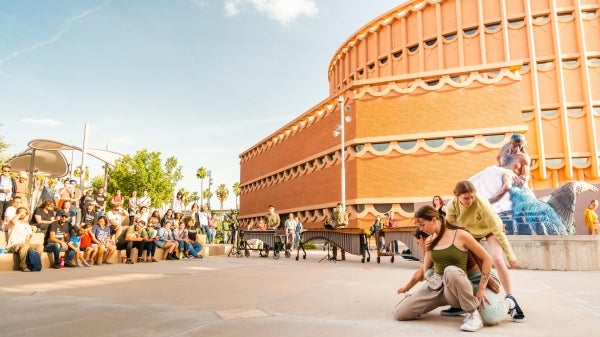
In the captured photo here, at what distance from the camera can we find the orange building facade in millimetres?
27906

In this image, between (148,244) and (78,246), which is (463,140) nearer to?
(148,244)

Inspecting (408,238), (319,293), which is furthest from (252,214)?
(319,293)

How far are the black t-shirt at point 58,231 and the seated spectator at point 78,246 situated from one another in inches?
9.2

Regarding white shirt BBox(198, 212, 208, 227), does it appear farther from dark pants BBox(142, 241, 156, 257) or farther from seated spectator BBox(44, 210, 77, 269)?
seated spectator BBox(44, 210, 77, 269)

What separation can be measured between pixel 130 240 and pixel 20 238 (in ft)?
10.5

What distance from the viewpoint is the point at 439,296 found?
154 inches

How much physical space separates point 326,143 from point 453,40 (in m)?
18.0

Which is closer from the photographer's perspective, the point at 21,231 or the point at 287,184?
the point at 21,231

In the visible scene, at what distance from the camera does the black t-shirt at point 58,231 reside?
9.76 m

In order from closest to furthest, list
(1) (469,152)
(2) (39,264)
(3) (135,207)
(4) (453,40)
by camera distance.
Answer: (2) (39,264)
(3) (135,207)
(1) (469,152)
(4) (453,40)

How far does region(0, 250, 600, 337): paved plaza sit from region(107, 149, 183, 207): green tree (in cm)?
3896

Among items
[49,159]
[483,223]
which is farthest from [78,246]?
[49,159]

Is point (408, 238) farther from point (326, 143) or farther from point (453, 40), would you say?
point (453, 40)

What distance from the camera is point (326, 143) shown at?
32.5m
